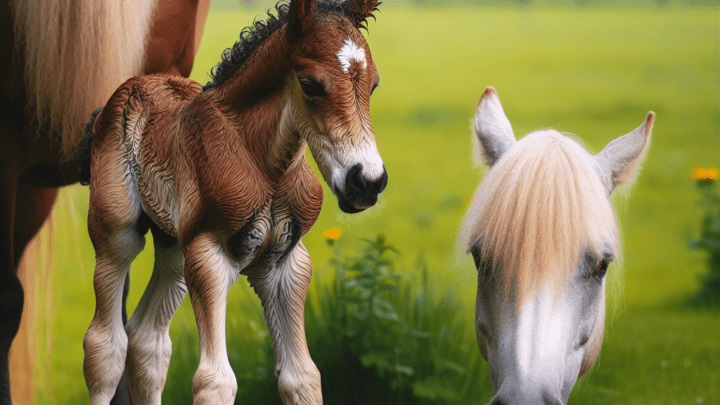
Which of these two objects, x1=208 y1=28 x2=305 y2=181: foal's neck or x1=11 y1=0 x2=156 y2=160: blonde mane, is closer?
x1=208 y1=28 x2=305 y2=181: foal's neck

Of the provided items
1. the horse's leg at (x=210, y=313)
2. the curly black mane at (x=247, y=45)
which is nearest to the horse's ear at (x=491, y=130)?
the curly black mane at (x=247, y=45)

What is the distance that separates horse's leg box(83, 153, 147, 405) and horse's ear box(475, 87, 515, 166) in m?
0.64

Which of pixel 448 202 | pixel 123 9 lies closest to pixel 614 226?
pixel 123 9

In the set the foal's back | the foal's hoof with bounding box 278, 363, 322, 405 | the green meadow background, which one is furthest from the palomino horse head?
the foal's back

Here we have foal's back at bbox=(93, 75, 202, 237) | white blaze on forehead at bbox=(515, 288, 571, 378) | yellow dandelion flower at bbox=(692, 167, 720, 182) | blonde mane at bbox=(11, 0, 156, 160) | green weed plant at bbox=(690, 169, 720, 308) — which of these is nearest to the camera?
white blaze on forehead at bbox=(515, 288, 571, 378)

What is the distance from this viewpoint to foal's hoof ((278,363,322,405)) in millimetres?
1119

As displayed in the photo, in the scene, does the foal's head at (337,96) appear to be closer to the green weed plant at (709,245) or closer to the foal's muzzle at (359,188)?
the foal's muzzle at (359,188)

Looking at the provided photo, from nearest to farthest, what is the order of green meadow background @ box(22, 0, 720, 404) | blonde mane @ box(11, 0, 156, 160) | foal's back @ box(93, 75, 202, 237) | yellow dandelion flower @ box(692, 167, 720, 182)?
foal's back @ box(93, 75, 202, 237), blonde mane @ box(11, 0, 156, 160), green meadow background @ box(22, 0, 720, 404), yellow dandelion flower @ box(692, 167, 720, 182)

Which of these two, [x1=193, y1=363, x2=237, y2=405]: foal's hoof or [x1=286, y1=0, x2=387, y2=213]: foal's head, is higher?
[x1=286, y1=0, x2=387, y2=213]: foal's head

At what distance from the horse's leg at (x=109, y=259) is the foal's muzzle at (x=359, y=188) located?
476mm

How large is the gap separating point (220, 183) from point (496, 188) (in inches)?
18.0

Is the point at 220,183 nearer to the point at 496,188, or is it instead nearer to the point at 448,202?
the point at 496,188

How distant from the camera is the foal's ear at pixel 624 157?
4.06 feet

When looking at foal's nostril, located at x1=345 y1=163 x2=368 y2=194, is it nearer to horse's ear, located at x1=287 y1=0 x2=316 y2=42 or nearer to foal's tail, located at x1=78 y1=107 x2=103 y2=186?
horse's ear, located at x1=287 y1=0 x2=316 y2=42
